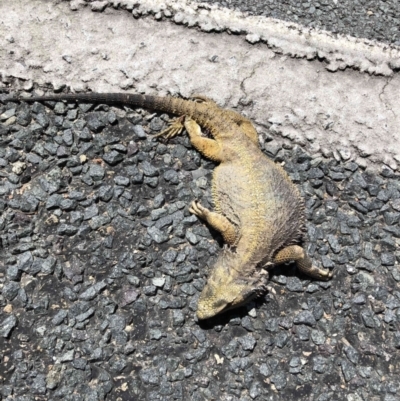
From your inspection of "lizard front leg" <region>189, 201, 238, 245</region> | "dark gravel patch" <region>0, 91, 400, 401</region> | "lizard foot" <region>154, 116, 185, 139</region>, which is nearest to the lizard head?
"dark gravel patch" <region>0, 91, 400, 401</region>

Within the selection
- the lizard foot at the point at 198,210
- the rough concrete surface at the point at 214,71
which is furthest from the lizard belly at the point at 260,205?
the rough concrete surface at the point at 214,71

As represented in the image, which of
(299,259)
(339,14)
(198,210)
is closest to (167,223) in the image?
(198,210)

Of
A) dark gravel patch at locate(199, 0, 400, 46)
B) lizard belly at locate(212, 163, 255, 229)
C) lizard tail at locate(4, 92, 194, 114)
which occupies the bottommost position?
lizard belly at locate(212, 163, 255, 229)

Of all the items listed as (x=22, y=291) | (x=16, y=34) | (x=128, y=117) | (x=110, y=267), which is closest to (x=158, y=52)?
(x=128, y=117)

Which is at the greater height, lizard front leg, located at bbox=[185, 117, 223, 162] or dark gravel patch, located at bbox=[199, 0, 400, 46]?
dark gravel patch, located at bbox=[199, 0, 400, 46]

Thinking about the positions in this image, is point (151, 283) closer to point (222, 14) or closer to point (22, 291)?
point (22, 291)

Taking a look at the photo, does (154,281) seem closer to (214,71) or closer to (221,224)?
(221,224)

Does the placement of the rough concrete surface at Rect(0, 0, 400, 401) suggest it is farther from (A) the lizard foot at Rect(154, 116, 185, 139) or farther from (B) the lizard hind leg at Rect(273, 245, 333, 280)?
(B) the lizard hind leg at Rect(273, 245, 333, 280)

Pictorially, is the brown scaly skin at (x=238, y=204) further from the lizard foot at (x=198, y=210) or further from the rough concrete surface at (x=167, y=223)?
the rough concrete surface at (x=167, y=223)
